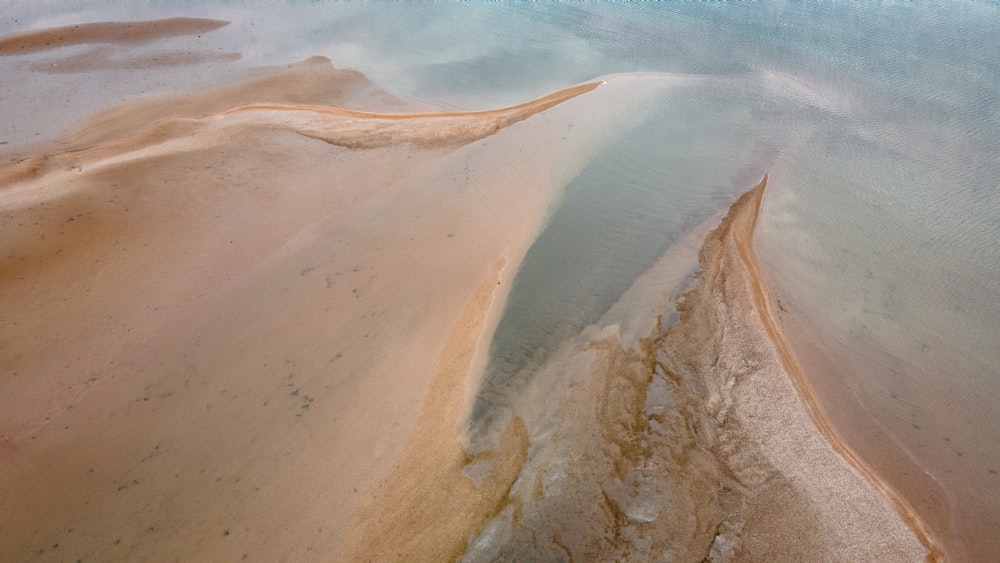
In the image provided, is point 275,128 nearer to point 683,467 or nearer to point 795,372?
point 683,467

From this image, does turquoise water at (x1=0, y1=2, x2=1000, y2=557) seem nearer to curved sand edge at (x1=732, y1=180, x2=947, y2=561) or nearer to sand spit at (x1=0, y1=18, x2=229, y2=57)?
curved sand edge at (x1=732, y1=180, x2=947, y2=561)

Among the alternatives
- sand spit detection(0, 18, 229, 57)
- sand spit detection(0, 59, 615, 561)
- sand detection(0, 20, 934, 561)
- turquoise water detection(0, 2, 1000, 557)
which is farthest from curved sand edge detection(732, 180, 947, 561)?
sand spit detection(0, 18, 229, 57)

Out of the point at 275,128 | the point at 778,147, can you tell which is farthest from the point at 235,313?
the point at 778,147

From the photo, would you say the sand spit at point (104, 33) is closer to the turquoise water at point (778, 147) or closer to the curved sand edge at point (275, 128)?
the turquoise water at point (778, 147)

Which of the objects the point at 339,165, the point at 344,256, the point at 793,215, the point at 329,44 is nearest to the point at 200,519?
the point at 344,256

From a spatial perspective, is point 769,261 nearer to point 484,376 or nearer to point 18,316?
point 484,376

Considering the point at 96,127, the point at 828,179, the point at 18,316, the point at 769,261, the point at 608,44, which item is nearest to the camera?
the point at 18,316

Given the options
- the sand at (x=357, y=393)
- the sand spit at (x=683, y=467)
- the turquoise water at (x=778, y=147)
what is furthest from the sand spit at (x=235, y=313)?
the turquoise water at (x=778, y=147)
